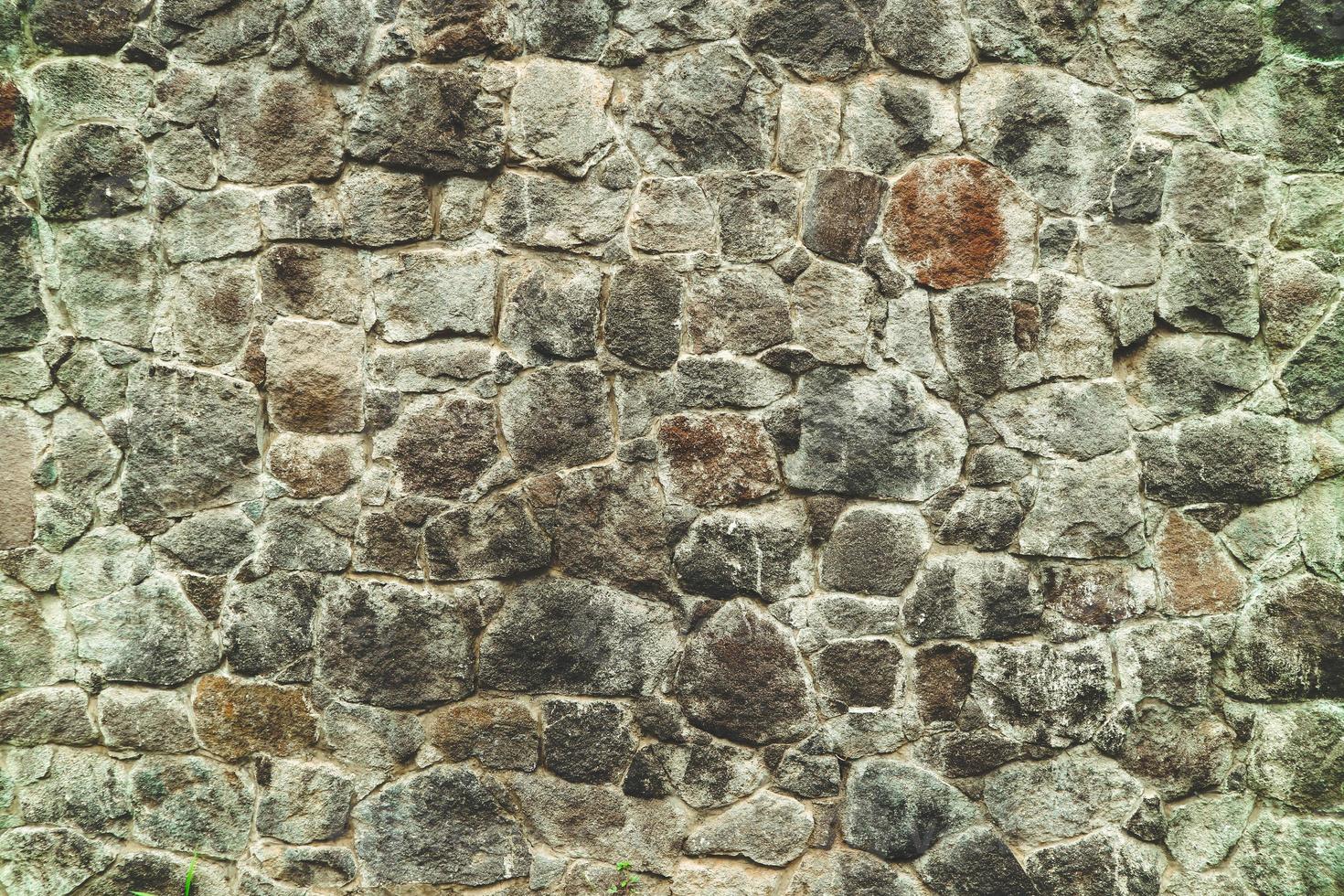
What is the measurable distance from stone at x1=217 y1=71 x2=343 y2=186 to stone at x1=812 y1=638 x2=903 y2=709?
1.70 meters

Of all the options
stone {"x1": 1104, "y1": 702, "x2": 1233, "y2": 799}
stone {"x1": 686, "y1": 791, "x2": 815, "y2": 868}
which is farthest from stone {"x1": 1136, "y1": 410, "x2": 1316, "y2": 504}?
stone {"x1": 686, "y1": 791, "x2": 815, "y2": 868}

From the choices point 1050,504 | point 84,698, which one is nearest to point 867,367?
point 1050,504

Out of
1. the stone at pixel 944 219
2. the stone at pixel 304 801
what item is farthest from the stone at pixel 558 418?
the stone at pixel 304 801

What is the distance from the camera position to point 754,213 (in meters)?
2.24

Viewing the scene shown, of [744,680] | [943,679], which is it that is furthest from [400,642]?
[943,679]

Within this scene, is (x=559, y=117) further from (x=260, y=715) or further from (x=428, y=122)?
(x=260, y=715)

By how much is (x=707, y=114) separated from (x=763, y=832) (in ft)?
5.73

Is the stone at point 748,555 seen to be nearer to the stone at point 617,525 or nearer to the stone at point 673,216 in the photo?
the stone at point 617,525

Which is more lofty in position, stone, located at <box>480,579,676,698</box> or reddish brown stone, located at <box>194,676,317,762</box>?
stone, located at <box>480,579,676,698</box>

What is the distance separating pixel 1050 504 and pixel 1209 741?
0.71m

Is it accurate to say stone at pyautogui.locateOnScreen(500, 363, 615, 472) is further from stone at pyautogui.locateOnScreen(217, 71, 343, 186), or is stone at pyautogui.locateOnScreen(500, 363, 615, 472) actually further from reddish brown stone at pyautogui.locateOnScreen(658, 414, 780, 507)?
stone at pyautogui.locateOnScreen(217, 71, 343, 186)

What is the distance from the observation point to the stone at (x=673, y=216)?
7.34 ft

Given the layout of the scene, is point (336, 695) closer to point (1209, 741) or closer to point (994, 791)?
point (994, 791)

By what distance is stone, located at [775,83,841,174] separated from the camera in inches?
87.8
